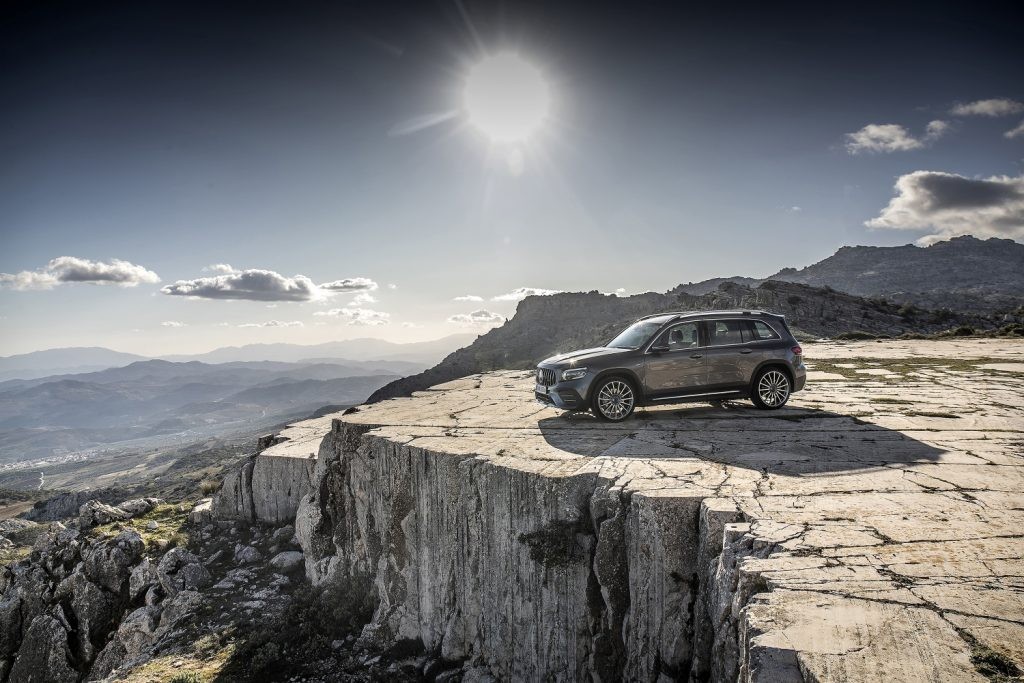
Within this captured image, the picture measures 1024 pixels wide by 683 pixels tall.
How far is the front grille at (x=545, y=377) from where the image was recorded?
9.63 meters

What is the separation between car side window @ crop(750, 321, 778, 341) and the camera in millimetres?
9820

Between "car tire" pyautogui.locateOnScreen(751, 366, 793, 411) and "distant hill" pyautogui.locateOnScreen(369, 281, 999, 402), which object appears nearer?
"car tire" pyautogui.locateOnScreen(751, 366, 793, 411)

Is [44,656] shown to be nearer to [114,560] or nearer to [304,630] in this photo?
[114,560]

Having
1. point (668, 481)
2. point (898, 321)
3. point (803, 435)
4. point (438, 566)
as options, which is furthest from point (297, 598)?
point (898, 321)

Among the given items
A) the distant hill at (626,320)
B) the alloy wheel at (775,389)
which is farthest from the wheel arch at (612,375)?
the distant hill at (626,320)

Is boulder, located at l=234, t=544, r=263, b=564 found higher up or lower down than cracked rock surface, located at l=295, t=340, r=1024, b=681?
lower down

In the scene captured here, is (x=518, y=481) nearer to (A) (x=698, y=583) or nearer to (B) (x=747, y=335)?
(A) (x=698, y=583)

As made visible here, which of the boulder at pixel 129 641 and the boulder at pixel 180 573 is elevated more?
the boulder at pixel 180 573

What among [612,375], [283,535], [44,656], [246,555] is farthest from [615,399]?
[44,656]

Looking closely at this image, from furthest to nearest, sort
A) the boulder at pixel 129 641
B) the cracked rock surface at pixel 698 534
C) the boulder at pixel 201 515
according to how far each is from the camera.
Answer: the boulder at pixel 201 515 < the boulder at pixel 129 641 < the cracked rock surface at pixel 698 534

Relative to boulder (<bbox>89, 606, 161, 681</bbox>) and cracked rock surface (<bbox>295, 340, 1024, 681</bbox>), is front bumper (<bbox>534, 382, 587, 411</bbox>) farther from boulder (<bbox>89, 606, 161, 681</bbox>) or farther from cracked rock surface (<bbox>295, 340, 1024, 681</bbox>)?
boulder (<bbox>89, 606, 161, 681</bbox>)

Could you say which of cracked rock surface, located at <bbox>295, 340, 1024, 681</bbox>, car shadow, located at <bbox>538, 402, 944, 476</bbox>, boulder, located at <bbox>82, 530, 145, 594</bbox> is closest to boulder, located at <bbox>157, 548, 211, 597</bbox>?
boulder, located at <bbox>82, 530, 145, 594</bbox>

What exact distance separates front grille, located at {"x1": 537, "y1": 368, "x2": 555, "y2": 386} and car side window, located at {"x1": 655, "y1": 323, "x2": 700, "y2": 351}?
2105 mm

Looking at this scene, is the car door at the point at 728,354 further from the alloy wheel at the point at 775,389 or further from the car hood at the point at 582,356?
the car hood at the point at 582,356
